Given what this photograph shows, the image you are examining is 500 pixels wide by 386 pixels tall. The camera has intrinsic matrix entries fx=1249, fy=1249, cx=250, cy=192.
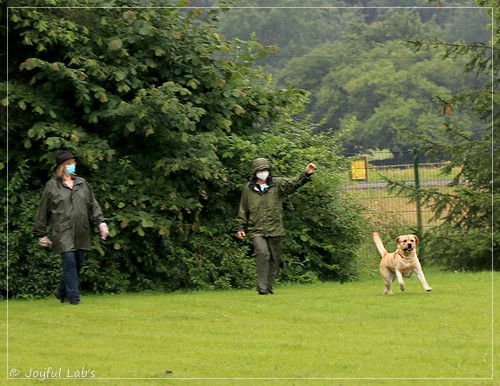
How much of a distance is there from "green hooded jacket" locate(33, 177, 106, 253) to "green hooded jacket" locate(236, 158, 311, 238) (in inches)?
95.9

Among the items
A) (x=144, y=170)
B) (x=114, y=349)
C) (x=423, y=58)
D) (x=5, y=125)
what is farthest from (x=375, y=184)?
(x=423, y=58)

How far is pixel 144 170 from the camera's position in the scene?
19469mm

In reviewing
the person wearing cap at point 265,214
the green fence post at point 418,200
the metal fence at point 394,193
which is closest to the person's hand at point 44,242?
the person wearing cap at point 265,214

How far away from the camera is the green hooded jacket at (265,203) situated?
17.8 meters

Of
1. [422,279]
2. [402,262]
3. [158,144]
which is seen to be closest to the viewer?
[402,262]

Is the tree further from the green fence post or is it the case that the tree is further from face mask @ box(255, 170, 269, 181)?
face mask @ box(255, 170, 269, 181)

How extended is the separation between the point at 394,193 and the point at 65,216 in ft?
30.4

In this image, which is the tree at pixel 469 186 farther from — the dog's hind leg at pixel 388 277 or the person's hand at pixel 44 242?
the person's hand at pixel 44 242

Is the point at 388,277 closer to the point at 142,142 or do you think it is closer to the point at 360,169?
the point at 142,142

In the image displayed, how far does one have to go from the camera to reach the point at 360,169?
24.3 meters

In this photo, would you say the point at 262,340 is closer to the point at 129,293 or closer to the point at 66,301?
the point at 66,301

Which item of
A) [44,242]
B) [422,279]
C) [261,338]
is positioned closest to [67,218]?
[44,242]

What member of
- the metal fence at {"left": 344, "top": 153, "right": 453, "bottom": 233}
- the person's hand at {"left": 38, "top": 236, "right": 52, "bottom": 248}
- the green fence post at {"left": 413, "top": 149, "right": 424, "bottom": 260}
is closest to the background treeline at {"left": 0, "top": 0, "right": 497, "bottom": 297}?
the person's hand at {"left": 38, "top": 236, "right": 52, "bottom": 248}

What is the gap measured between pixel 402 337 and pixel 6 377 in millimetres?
4148
